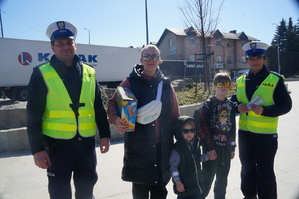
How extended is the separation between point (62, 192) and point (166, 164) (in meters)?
1.08

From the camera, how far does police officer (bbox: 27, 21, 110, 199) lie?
2.14 meters

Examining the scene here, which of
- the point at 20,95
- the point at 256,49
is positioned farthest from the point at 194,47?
the point at 256,49

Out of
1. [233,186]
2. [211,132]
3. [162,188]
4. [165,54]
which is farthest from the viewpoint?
[165,54]

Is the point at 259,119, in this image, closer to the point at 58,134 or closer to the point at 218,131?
the point at 218,131

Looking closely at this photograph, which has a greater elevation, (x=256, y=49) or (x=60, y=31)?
(x=60, y=31)

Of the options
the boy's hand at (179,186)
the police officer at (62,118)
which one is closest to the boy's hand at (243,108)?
the boy's hand at (179,186)

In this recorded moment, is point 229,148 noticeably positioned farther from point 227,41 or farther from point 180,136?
point 227,41

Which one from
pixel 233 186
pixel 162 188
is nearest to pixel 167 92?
pixel 162 188

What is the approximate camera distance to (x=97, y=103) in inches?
99.9

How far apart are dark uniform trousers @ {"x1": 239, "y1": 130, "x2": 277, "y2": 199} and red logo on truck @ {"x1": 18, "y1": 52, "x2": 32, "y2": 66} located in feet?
51.1

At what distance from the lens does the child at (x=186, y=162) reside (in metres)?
2.41

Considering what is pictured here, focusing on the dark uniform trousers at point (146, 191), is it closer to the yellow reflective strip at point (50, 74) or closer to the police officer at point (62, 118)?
the police officer at point (62, 118)

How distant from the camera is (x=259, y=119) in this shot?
2854 millimetres

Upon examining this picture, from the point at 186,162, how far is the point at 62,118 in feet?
4.54
